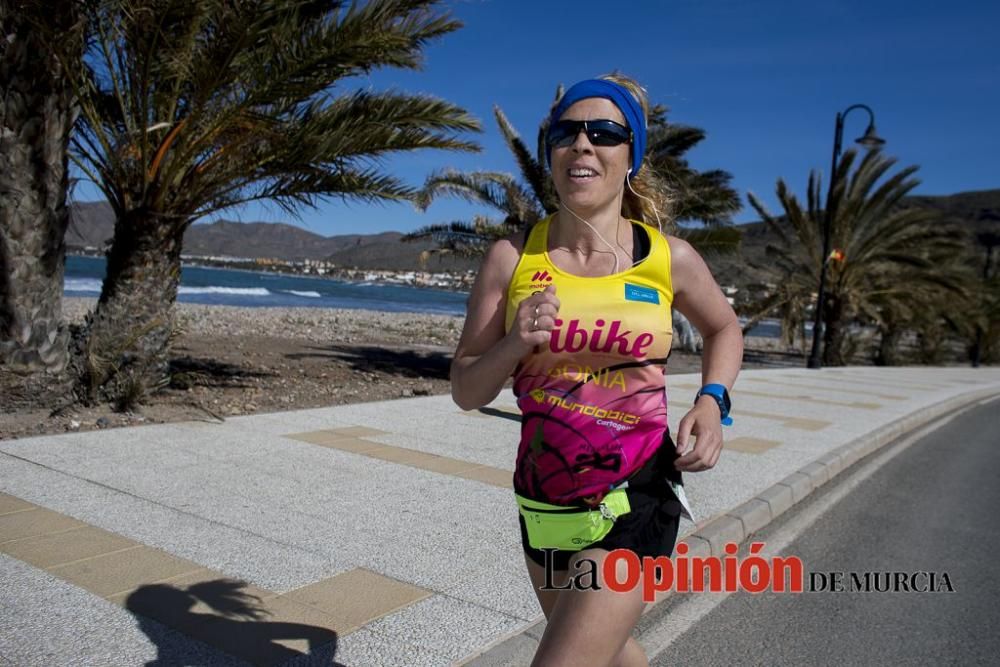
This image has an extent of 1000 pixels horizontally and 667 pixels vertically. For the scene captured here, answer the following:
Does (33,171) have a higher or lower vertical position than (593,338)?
higher

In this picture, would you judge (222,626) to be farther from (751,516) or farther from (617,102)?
(751,516)

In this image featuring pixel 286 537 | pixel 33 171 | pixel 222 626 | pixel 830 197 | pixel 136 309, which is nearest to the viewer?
pixel 222 626

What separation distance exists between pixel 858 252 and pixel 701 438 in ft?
78.9

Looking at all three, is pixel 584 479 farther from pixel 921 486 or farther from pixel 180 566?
pixel 921 486

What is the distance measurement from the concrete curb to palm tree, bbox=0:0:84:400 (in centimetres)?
533

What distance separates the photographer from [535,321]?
1.70 m

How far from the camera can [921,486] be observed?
7445mm

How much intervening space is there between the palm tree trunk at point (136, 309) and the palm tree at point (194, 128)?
0.04 feet

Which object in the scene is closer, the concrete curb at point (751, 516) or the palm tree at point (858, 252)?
the concrete curb at point (751, 516)

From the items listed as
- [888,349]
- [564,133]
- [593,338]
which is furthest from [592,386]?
[888,349]

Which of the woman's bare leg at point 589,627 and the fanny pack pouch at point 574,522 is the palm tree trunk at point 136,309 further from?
the woman's bare leg at point 589,627

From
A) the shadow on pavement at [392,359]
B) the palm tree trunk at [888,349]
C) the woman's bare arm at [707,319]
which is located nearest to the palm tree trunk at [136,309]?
the shadow on pavement at [392,359]

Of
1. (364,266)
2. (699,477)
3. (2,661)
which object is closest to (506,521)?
(699,477)

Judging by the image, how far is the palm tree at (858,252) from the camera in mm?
22234
